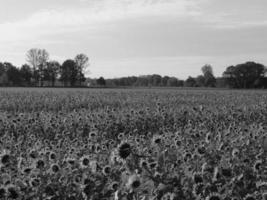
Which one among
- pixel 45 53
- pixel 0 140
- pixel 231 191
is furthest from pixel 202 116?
pixel 45 53

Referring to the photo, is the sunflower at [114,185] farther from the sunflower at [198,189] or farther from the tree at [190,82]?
the tree at [190,82]

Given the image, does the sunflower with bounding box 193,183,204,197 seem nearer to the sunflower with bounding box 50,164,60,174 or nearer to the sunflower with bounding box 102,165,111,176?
the sunflower with bounding box 102,165,111,176

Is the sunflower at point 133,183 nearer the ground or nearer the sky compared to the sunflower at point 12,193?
nearer the sky

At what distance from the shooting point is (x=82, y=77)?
10056cm

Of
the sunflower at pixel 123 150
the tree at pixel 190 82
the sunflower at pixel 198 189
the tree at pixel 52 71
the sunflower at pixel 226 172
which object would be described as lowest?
the sunflower at pixel 198 189

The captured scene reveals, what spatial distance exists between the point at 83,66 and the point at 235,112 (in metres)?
91.9

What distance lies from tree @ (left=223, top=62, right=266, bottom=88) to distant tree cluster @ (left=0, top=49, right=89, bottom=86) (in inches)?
1246

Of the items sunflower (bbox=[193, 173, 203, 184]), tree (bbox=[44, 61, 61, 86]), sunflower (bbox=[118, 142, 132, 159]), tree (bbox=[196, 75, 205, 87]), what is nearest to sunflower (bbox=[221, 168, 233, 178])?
sunflower (bbox=[193, 173, 203, 184])

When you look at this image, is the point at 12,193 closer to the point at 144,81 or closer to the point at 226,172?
the point at 226,172

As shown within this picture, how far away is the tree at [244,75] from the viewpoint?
3236 inches

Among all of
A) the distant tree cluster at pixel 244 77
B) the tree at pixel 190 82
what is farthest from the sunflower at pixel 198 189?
the tree at pixel 190 82

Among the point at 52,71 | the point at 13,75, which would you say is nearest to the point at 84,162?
the point at 13,75

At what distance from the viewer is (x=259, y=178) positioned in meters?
4.73

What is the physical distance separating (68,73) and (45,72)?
5033mm
